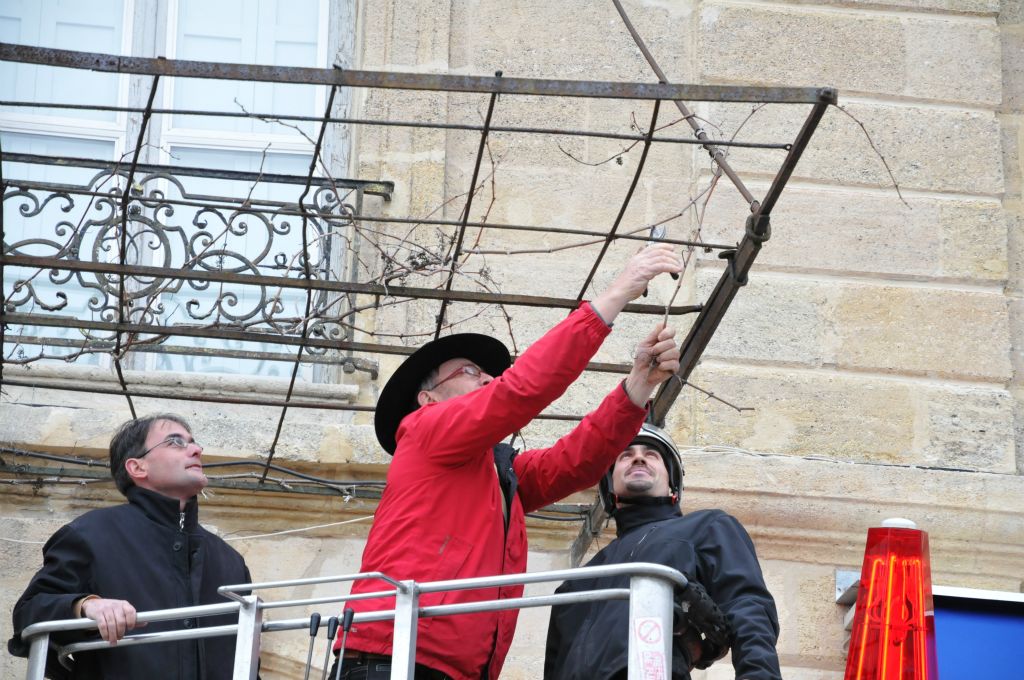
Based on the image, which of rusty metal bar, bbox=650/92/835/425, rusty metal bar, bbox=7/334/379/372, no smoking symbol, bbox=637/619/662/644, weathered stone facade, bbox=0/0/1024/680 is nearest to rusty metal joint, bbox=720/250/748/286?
rusty metal bar, bbox=650/92/835/425

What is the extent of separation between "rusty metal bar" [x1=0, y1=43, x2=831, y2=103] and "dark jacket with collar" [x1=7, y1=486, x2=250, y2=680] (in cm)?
138

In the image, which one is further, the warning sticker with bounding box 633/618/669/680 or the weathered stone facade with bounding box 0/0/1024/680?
the weathered stone facade with bounding box 0/0/1024/680

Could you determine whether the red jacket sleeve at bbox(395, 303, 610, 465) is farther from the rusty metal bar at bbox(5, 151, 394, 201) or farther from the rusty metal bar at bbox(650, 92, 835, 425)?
the rusty metal bar at bbox(5, 151, 394, 201)

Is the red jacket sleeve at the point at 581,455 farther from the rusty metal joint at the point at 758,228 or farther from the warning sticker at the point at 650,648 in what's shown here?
the warning sticker at the point at 650,648

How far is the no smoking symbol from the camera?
4016 mm

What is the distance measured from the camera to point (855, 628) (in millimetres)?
4207

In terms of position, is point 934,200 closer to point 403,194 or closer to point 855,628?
point 403,194

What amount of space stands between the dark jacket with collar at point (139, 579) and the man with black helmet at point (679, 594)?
3.48 feet

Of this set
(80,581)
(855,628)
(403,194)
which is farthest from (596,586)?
(403,194)

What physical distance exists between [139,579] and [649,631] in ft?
5.78

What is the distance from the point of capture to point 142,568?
16.6 ft

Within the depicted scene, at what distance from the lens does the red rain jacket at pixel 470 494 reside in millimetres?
4559

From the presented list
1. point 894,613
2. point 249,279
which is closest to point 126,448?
point 249,279

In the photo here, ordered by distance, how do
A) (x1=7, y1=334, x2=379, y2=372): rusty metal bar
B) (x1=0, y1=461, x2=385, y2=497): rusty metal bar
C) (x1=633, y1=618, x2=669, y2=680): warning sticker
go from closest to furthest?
(x1=633, y1=618, x2=669, y2=680): warning sticker < (x1=7, y1=334, x2=379, y2=372): rusty metal bar < (x1=0, y1=461, x2=385, y2=497): rusty metal bar
